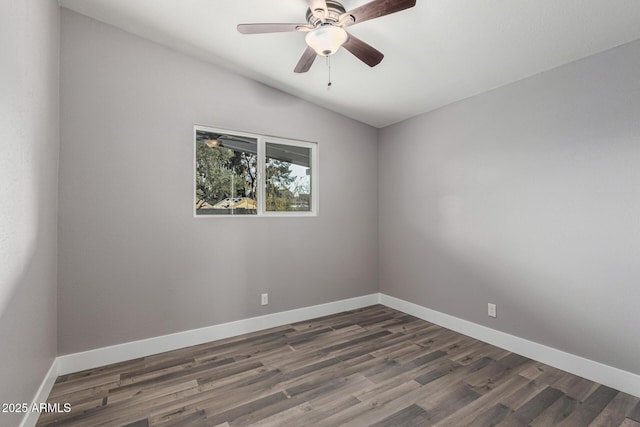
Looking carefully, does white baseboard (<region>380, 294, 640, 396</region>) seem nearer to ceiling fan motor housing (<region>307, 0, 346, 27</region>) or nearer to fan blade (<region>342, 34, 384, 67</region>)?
fan blade (<region>342, 34, 384, 67</region>)

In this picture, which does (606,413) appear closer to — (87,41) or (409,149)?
(409,149)

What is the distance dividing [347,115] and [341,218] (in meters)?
1.30

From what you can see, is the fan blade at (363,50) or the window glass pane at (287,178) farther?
the window glass pane at (287,178)

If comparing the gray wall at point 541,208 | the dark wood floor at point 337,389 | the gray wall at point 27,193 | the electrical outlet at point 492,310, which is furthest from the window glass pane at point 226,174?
the electrical outlet at point 492,310

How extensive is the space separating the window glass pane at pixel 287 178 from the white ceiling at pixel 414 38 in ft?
2.38

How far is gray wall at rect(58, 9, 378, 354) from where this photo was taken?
2.47 meters

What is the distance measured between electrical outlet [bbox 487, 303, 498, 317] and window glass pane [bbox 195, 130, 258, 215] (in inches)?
99.0

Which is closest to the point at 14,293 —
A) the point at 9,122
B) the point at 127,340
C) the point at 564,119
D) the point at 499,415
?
the point at 9,122

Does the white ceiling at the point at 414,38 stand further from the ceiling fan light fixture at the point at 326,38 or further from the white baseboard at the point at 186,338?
the white baseboard at the point at 186,338

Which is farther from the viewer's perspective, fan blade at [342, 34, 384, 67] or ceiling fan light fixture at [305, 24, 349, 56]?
fan blade at [342, 34, 384, 67]

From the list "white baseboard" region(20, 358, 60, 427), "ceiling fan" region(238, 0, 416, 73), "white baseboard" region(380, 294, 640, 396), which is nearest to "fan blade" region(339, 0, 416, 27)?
"ceiling fan" region(238, 0, 416, 73)

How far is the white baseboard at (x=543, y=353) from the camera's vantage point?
2.17 meters

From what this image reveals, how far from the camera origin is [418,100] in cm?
331

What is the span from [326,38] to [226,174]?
70.1 inches
